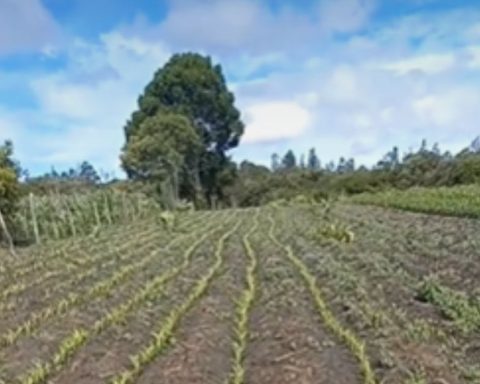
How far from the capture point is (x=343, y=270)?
12406 millimetres

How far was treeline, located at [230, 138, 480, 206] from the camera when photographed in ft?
150

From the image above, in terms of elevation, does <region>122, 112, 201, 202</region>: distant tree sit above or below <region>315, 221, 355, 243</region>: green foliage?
above

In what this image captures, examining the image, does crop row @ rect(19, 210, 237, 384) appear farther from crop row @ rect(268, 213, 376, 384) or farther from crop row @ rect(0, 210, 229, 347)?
crop row @ rect(268, 213, 376, 384)

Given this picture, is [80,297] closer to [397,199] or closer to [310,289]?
[310,289]

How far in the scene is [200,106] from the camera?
180ft

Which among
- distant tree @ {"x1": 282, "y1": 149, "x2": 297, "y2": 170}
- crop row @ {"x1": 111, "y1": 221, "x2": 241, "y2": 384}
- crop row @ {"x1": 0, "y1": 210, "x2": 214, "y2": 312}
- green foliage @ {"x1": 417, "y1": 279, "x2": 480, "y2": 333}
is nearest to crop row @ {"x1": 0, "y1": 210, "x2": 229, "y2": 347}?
crop row @ {"x1": 0, "y1": 210, "x2": 214, "y2": 312}

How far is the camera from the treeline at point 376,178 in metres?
45.7

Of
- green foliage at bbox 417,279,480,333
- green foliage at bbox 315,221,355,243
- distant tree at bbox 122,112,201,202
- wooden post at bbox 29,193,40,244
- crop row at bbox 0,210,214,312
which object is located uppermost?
distant tree at bbox 122,112,201,202

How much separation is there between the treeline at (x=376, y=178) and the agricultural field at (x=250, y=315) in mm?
29078

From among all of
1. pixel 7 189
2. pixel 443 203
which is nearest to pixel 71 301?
pixel 7 189

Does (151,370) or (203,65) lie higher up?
(203,65)

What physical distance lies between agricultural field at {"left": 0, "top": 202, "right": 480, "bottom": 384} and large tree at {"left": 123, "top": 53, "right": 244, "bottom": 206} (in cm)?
3722

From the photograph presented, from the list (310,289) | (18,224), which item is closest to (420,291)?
(310,289)

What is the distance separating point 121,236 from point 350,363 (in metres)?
16.6
